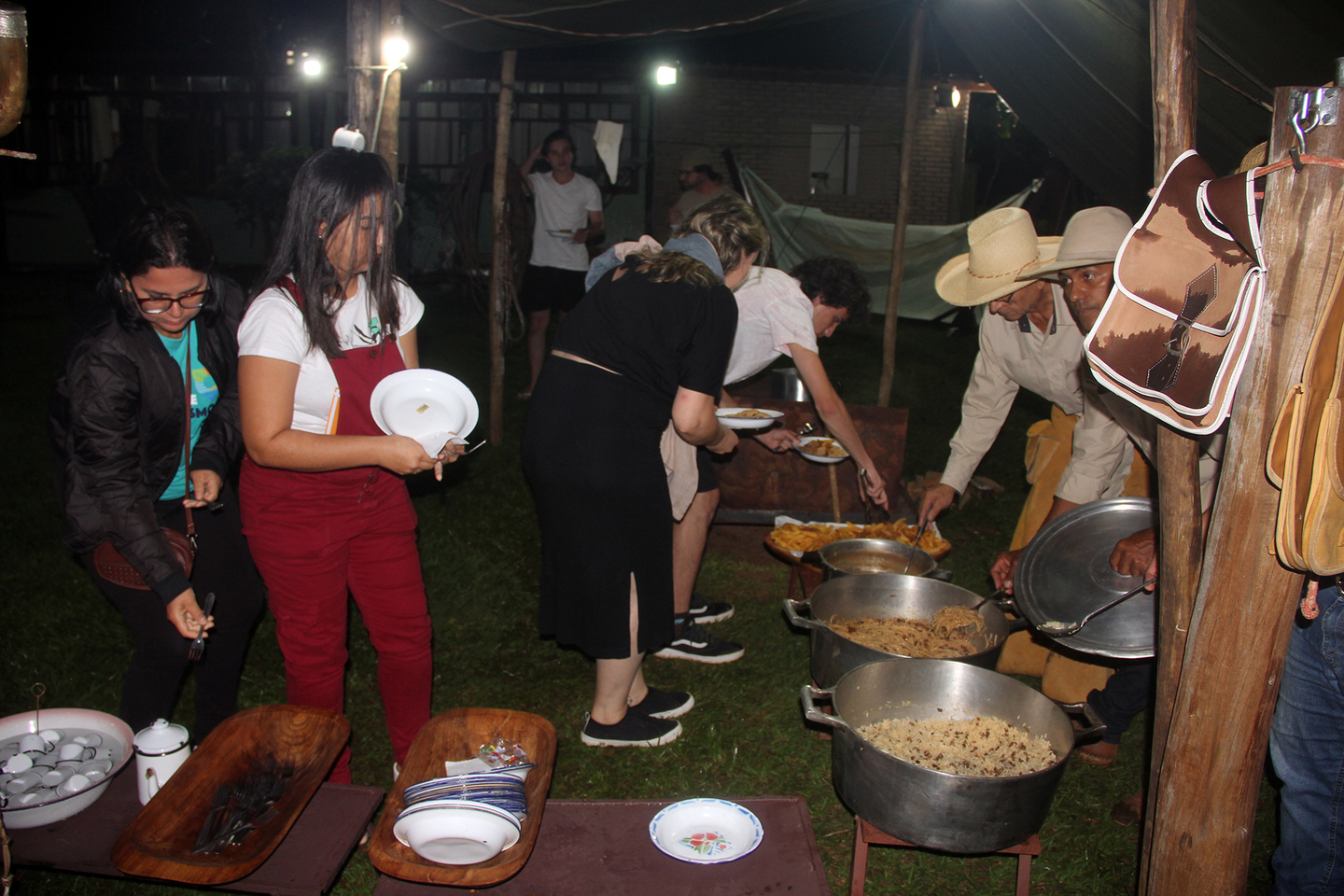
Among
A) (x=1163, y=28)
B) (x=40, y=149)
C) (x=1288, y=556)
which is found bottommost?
(x=1288, y=556)

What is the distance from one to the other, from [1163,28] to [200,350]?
2414 millimetres

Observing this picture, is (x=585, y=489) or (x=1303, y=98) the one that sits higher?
(x=1303, y=98)

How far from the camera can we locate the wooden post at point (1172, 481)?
173cm

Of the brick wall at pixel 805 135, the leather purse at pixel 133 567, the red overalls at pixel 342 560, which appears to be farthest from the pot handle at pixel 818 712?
the brick wall at pixel 805 135

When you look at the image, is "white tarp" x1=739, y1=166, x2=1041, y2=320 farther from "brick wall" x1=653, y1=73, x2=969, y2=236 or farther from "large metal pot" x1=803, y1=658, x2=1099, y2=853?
"large metal pot" x1=803, y1=658, x2=1099, y2=853

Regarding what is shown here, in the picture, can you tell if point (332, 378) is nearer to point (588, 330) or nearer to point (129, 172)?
point (588, 330)

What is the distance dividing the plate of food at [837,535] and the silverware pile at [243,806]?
2.16 m

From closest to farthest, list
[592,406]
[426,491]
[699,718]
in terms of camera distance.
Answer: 1. [592,406]
2. [699,718]
3. [426,491]

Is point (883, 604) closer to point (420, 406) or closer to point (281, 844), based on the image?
point (420, 406)

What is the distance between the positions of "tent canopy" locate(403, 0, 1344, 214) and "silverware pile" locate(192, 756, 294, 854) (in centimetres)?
360

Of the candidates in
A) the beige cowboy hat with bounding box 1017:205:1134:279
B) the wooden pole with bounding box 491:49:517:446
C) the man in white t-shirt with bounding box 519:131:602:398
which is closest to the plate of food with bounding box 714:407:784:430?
the beige cowboy hat with bounding box 1017:205:1134:279

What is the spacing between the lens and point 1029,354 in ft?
11.2

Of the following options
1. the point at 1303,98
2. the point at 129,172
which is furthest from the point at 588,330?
the point at 129,172

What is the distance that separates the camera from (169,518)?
2523 mm
